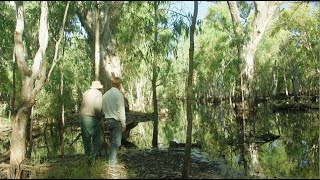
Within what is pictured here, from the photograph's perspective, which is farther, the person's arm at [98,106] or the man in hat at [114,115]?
the person's arm at [98,106]

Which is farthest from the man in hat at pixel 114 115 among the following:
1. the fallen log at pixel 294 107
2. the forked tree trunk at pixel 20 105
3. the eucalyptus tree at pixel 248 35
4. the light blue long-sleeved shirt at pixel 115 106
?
the fallen log at pixel 294 107

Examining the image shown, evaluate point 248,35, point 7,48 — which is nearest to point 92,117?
point 7,48

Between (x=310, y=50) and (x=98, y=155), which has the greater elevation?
(x=310, y=50)

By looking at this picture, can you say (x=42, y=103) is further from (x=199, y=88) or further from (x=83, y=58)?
(x=199, y=88)

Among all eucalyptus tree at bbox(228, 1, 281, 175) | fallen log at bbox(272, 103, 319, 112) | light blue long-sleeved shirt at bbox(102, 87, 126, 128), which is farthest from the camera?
fallen log at bbox(272, 103, 319, 112)

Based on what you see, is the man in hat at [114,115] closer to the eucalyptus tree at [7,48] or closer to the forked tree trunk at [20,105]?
the forked tree trunk at [20,105]

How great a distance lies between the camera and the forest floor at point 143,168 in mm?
7227

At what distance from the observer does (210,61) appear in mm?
45906

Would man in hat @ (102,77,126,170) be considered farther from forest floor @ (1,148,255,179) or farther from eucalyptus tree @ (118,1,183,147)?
eucalyptus tree @ (118,1,183,147)

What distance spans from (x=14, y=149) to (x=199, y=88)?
169 ft

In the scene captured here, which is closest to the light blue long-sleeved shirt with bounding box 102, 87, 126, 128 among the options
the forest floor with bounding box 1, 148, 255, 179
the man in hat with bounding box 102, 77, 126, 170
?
the man in hat with bounding box 102, 77, 126, 170

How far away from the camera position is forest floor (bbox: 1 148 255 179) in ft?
23.7

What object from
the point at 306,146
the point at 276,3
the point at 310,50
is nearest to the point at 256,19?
the point at 276,3

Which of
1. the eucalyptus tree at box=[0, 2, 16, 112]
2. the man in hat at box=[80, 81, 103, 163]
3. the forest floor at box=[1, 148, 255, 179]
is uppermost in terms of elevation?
the eucalyptus tree at box=[0, 2, 16, 112]
